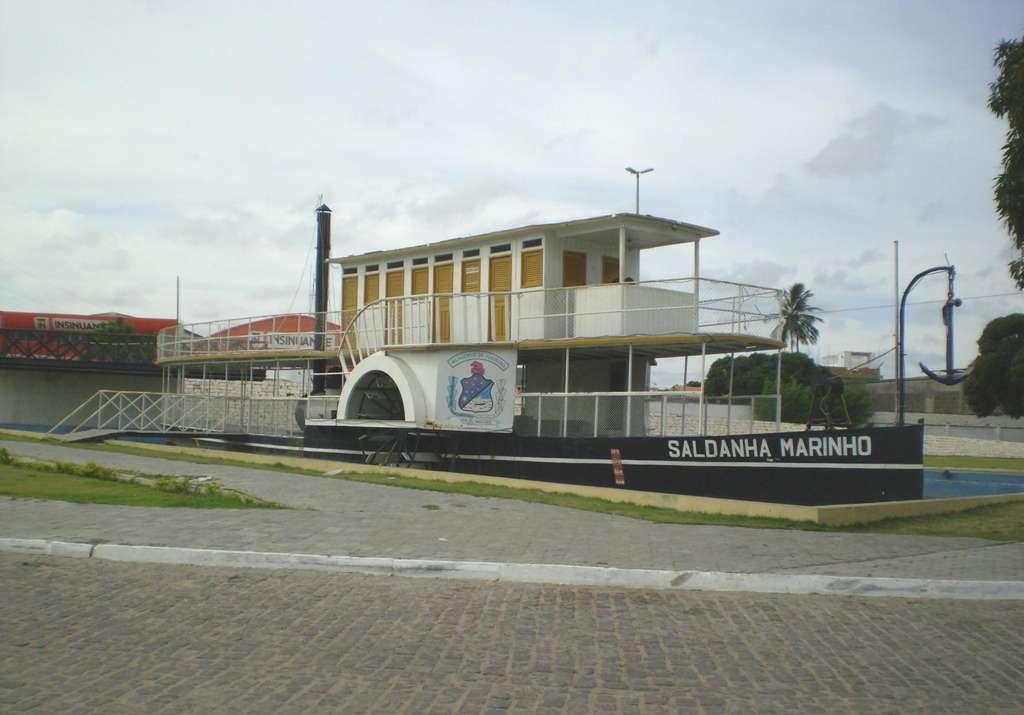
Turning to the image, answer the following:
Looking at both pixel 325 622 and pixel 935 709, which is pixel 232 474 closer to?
pixel 325 622

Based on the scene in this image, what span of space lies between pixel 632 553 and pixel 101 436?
75.3 feet

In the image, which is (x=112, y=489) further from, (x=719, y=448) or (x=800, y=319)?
(x=800, y=319)

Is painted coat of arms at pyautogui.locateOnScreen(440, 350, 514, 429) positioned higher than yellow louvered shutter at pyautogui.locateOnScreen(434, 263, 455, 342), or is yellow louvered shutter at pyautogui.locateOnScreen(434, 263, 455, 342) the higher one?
yellow louvered shutter at pyautogui.locateOnScreen(434, 263, 455, 342)

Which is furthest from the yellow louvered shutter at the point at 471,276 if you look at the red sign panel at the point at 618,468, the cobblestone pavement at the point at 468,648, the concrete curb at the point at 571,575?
the cobblestone pavement at the point at 468,648

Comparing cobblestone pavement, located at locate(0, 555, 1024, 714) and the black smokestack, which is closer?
cobblestone pavement, located at locate(0, 555, 1024, 714)

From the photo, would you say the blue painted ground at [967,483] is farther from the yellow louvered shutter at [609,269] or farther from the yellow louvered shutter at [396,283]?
the yellow louvered shutter at [396,283]

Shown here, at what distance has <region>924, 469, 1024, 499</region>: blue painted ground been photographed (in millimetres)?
22906

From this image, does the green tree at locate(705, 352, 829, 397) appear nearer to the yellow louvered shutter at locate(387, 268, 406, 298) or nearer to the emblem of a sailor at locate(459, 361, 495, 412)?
the yellow louvered shutter at locate(387, 268, 406, 298)

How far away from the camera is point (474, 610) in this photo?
23.5 ft

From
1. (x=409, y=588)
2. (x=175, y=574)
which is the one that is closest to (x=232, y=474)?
(x=175, y=574)

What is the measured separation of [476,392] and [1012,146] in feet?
35.8

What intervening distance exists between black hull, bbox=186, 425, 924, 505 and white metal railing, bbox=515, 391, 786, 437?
Result: 0.50 m

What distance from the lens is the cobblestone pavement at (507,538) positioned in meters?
8.90

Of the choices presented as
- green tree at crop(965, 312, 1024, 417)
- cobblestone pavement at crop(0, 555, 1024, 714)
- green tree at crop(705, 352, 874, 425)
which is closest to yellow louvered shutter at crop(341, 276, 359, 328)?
cobblestone pavement at crop(0, 555, 1024, 714)
